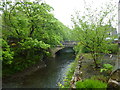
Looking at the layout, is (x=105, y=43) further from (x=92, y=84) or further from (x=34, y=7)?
(x=34, y=7)

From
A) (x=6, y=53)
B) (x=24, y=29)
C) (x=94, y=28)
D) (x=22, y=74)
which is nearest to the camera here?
(x=94, y=28)

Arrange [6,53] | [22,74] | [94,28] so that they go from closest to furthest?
1. [94,28]
2. [6,53]
3. [22,74]

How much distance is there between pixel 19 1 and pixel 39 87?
816cm

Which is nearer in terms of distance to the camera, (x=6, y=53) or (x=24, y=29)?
(x=6, y=53)

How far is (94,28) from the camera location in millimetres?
7461

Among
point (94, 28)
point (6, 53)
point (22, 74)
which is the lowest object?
point (22, 74)

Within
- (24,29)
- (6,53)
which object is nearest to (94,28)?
(6,53)

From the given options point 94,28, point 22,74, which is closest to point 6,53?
point 22,74

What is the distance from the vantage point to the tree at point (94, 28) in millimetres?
7184

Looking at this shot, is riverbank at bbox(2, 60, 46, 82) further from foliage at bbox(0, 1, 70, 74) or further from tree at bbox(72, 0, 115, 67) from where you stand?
tree at bbox(72, 0, 115, 67)

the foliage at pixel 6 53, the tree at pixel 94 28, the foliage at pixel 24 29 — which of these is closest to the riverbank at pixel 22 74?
the foliage at pixel 24 29

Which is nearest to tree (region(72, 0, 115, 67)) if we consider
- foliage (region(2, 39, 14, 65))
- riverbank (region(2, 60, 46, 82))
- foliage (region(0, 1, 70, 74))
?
foliage (region(0, 1, 70, 74))

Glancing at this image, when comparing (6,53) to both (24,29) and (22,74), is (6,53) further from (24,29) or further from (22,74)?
(22,74)

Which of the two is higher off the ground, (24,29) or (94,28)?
(24,29)
